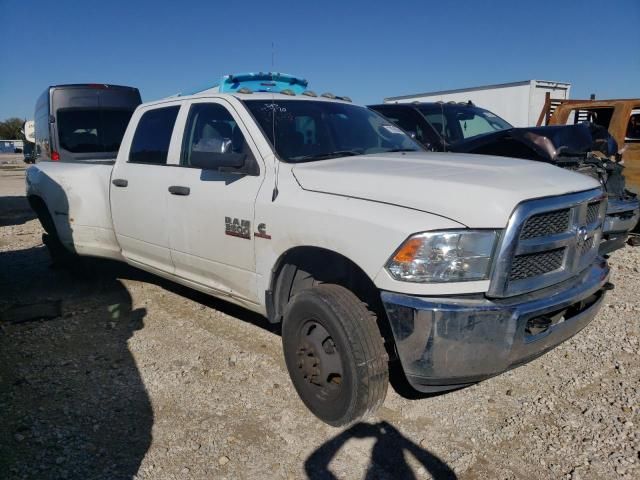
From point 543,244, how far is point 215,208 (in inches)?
83.3

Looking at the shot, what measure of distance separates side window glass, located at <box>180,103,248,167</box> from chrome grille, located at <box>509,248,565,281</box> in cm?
185

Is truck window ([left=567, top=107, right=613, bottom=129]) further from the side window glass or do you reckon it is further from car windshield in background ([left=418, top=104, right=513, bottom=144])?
the side window glass

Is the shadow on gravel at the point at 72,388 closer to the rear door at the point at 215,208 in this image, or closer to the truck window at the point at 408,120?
the rear door at the point at 215,208

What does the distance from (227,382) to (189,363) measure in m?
0.44

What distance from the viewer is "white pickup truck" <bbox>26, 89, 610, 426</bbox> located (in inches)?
94.6

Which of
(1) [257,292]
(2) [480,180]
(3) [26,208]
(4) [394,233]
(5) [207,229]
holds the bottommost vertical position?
(3) [26,208]

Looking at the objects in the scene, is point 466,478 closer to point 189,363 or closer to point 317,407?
point 317,407

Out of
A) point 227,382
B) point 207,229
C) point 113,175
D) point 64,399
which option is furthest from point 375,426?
point 113,175

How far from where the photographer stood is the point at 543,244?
2553mm

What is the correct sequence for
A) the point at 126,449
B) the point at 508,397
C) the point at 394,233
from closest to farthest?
the point at 394,233
the point at 126,449
the point at 508,397

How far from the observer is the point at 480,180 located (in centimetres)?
259

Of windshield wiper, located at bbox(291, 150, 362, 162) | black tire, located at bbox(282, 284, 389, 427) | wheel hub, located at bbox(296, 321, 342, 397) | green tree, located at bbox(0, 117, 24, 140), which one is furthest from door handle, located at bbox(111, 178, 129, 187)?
green tree, located at bbox(0, 117, 24, 140)

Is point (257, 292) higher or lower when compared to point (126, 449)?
higher

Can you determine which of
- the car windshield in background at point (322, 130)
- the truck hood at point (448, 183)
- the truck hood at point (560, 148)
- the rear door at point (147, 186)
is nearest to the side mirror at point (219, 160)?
the car windshield in background at point (322, 130)
